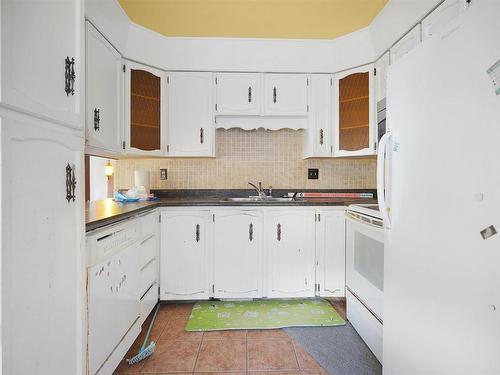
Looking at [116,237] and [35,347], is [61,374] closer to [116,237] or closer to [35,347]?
[35,347]

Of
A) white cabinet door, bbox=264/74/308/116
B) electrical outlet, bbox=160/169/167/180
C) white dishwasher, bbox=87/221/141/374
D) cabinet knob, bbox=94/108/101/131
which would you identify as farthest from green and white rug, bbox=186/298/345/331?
white cabinet door, bbox=264/74/308/116

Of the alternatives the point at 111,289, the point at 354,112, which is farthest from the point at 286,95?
the point at 111,289

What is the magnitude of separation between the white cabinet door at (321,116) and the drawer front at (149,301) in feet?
6.18

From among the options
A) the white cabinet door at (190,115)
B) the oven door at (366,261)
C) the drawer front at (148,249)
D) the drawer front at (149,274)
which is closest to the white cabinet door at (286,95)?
the white cabinet door at (190,115)

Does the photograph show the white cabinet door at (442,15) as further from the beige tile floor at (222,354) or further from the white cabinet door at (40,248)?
the beige tile floor at (222,354)

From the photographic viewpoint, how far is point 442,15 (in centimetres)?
149

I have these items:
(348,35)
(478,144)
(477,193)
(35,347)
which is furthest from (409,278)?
(348,35)

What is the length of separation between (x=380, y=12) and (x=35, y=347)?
2.80 metres

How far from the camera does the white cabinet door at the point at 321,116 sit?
247cm

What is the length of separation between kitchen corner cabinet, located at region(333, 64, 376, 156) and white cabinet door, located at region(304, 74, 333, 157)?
0.06 m

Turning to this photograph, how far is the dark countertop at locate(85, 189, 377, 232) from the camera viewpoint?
4.52 ft

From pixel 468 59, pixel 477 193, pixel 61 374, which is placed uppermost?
pixel 468 59

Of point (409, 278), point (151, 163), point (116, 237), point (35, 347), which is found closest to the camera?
point (35, 347)

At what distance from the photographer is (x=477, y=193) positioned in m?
0.74
